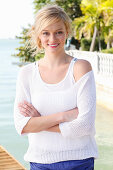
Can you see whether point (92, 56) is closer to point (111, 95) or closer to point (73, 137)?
point (111, 95)

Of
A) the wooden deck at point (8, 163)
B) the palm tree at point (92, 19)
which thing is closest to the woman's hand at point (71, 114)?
the wooden deck at point (8, 163)

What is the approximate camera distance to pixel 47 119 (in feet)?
5.60

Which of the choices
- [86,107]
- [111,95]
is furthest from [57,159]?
[111,95]

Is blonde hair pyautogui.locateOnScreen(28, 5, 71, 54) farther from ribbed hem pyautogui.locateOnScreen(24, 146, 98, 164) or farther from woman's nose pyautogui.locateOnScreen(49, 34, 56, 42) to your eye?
ribbed hem pyautogui.locateOnScreen(24, 146, 98, 164)

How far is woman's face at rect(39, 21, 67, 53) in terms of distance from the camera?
1.70 meters

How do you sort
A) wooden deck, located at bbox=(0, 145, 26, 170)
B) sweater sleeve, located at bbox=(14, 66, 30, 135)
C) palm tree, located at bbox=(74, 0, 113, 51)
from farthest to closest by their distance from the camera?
palm tree, located at bbox=(74, 0, 113, 51), wooden deck, located at bbox=(0, 145, 26, 170), sweater sleeve, located at bbox=(14, 66, 30, 135)

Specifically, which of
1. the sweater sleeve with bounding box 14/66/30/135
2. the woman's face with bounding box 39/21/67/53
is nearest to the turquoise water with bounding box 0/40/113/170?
the sweater sleeve with bounding box 14/66/30/135

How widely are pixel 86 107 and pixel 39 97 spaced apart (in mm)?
202

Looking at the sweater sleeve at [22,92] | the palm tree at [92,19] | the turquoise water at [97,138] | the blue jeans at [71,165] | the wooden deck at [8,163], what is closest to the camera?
the blue jeans at [71,165]

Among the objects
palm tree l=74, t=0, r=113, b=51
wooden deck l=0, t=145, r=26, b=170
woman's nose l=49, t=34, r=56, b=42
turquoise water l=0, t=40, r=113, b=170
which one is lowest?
turquoise water l=0, t=40, r=113, b=170

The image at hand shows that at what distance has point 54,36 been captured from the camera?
1718mm

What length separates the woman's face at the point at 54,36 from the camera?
5.56ft

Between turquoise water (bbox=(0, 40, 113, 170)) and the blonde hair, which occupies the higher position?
the blonde hair

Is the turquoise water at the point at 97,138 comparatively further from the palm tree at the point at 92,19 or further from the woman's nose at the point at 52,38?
the palm tree at the point at 92,19
